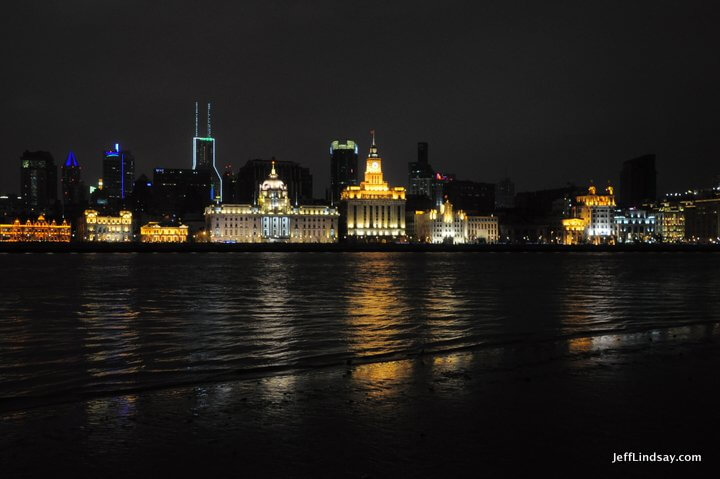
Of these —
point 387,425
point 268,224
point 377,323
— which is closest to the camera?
point 387,425

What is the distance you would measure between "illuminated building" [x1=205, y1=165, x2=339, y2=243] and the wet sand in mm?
183155

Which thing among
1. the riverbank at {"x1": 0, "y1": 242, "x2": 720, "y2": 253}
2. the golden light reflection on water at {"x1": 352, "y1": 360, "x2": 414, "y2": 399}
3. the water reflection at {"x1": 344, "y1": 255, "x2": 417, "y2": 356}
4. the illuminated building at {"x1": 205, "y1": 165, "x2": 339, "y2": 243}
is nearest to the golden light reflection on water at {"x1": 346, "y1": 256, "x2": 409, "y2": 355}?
the water reflection at {"x1": 344, "y1": 255, "x2": 417, "y2": 356}

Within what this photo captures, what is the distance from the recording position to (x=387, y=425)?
8461mm

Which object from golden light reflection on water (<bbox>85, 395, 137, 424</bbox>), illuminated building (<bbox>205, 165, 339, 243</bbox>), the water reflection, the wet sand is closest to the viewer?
the wet sand

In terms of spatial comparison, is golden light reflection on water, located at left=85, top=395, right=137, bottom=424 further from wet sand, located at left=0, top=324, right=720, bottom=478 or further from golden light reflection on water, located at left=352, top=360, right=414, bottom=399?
golden light reflection on water, located at left=352, top=360, right=414, bottom=399

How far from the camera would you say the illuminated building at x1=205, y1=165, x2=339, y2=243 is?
19438 cm

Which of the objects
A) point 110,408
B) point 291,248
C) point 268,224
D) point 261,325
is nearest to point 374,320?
point 261,325

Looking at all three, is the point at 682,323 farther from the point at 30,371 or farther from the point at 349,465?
the point at 30,371

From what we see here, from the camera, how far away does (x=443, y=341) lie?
16.2 meters

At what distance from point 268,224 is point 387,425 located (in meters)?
190

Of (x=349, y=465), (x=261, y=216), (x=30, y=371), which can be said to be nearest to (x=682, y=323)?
(x=349, y=465)

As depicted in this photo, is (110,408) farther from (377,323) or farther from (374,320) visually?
(374,320)

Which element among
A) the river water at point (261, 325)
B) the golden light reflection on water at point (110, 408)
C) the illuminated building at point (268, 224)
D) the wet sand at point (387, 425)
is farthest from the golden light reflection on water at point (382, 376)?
the illuminated building at point (268, 224)

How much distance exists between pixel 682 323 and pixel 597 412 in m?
12.4
